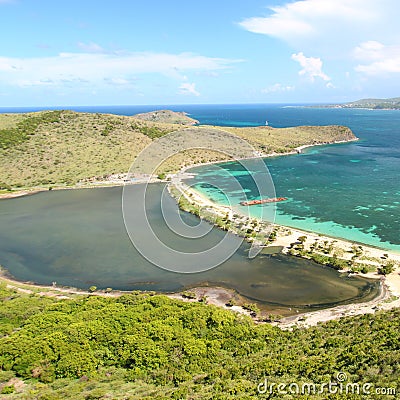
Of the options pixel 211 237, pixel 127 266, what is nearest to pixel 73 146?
pixel 211 237

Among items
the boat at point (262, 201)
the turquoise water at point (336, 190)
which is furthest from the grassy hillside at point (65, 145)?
the boat at point (262, 201)

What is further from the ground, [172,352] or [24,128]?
[24,128]

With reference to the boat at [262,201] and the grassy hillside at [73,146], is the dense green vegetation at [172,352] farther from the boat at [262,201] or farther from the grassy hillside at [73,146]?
the grassy hillside at [73,146]

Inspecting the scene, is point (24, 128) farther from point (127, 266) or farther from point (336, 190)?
point (336, 190)

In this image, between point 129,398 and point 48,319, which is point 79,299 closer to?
point 48,319

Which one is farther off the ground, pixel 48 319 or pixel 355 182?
pixel 355 182

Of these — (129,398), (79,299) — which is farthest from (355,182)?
(129,398)
